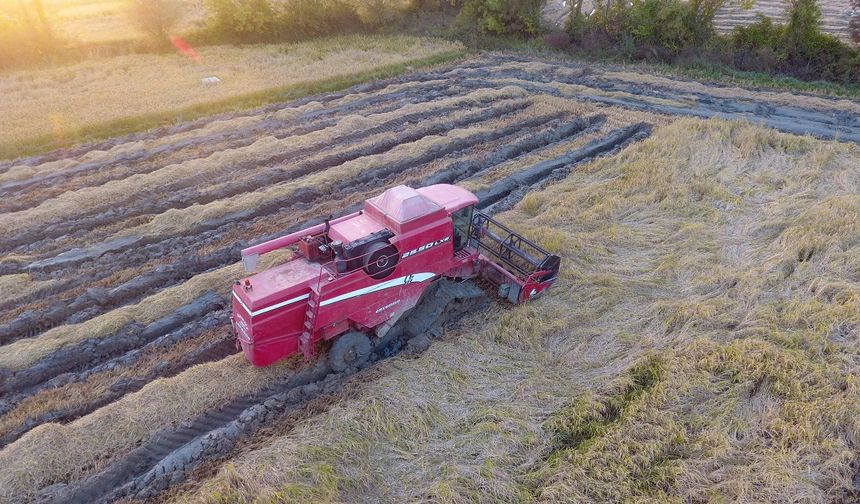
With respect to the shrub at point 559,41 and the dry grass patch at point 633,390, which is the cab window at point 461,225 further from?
the shrub at point 559,41

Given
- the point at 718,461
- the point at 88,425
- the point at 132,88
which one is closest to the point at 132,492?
the point at 88,425

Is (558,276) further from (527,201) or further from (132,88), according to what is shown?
(132,88)

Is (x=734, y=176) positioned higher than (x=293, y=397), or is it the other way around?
(x=734, y=176)

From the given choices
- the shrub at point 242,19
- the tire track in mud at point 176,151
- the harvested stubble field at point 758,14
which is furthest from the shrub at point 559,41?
the shrub at point 242,19

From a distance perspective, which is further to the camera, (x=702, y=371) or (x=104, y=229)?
(x=104, y=229)

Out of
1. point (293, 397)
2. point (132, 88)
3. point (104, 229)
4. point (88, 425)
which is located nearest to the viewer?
point (88, 425)

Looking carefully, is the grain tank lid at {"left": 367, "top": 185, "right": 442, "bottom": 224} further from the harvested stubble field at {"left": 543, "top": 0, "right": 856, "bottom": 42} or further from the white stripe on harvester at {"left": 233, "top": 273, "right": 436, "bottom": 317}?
the harvested stubble field at {"left": 543, "top": 0, "right": 856, "bottom": 42}

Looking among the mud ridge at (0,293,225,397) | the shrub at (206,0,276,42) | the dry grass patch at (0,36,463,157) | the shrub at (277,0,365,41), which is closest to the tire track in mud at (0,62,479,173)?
the dry grass patch at (0,36,463,157)
